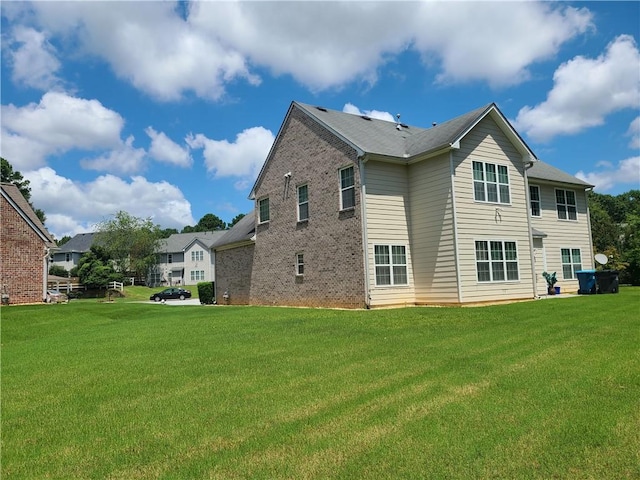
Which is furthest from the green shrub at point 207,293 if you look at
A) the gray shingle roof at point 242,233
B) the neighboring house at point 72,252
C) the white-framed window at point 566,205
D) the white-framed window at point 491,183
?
the neighboring house at point 72,252

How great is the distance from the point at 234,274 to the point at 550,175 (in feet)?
57.1

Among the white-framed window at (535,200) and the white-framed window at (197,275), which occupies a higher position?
the white-framed window at (535,200)

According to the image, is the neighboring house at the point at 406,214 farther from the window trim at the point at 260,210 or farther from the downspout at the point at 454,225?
the window trim at the point at 260,210

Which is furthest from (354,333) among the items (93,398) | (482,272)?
(482,272)

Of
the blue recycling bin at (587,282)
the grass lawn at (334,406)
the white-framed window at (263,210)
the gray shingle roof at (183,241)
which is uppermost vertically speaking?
the gray shingle roof at (183,241)

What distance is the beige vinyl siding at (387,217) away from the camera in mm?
17547

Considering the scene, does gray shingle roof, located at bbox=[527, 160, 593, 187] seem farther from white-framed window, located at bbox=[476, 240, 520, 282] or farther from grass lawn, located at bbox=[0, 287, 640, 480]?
grass lawn, located at bbox=[0, 287, 640, 480]

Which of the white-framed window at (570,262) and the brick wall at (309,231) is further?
the white-framed window at (570,262)

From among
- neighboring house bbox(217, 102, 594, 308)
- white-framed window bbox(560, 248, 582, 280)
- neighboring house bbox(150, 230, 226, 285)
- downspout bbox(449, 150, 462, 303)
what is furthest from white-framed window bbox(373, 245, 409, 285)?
neighboring house bbox(150, 230, 226, 285)

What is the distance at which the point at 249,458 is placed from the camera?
13.8 feet

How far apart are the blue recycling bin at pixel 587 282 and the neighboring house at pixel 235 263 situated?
15631mm

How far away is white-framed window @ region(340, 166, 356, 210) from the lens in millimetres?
18172

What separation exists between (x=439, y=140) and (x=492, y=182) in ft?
9.01

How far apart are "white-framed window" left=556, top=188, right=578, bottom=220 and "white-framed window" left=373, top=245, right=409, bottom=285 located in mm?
11321
